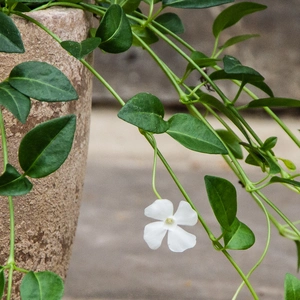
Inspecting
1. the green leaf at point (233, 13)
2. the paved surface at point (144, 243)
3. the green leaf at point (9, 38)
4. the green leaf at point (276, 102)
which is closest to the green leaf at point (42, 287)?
the green leaf at point (9, 38)

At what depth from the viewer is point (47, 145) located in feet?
1.56

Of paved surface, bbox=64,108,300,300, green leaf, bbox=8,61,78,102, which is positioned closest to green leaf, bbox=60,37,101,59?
green leaf, bbox=8,61,78,102

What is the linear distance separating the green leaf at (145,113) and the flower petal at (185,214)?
0.06 meters

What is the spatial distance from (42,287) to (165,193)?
3.61ft

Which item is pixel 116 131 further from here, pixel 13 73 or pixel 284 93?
pixel 13 73

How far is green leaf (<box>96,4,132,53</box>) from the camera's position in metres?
0.54

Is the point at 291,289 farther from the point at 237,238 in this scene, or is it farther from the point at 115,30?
the point at 115,30

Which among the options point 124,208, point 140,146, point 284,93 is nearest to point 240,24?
point 284,93

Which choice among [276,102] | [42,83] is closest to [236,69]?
[276,102]

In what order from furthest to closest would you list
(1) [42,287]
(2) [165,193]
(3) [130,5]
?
(2) [165,193] < (3) [130,5] < (1) [42,287]

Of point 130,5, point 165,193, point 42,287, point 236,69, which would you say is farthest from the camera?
point 165,193

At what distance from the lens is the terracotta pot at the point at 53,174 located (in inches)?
22.9

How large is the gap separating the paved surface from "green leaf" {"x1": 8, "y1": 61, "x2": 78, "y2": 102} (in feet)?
2.03

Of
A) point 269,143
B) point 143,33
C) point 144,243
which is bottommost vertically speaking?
point 144,243
